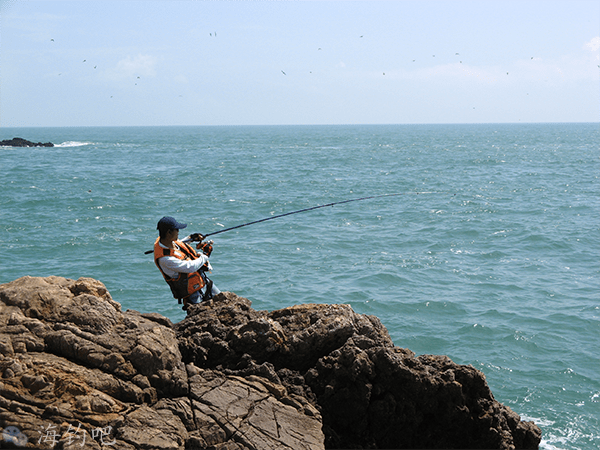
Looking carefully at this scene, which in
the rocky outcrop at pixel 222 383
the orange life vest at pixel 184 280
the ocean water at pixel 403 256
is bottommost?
the ocean water at pixel 403 256

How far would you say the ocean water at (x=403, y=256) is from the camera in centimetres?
1198

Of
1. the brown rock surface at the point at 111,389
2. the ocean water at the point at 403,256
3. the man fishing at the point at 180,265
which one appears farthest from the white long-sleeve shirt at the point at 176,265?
the ocean water at the point at 403,256

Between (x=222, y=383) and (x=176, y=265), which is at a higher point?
(x=176, y=265)

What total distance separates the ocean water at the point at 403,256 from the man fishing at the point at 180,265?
6.11 meters

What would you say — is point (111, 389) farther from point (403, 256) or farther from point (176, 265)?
point (403, 256)

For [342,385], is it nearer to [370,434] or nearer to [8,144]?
[370,434]

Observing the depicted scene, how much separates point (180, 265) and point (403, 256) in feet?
45.2

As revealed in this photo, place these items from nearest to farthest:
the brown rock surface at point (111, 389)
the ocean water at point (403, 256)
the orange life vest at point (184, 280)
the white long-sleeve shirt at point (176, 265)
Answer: the brown rock surface at point (111, 389) → the white long-sleeve shirt at point (176, 265) → the orange life vest at point (184, 280) → the ocean water at point (403, 256)

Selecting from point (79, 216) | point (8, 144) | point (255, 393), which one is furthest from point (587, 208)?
point (8, 144)

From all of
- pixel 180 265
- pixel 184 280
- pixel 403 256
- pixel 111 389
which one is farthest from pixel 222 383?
pixel 403 256

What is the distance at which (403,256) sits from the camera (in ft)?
63.2

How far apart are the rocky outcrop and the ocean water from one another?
4414 mm

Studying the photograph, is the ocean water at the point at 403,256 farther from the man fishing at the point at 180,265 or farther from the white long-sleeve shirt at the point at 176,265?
the white long-sleeve shirt at the point at 176,265

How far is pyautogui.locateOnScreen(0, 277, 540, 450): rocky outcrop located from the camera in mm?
4285
